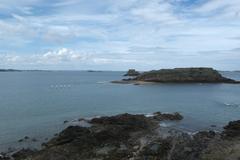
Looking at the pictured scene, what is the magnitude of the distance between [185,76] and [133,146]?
83.7 meters

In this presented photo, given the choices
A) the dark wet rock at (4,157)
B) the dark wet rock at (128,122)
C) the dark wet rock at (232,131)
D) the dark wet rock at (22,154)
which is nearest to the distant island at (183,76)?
the dark wet rock at (128,122)

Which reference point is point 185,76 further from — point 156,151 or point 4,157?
point 4,157

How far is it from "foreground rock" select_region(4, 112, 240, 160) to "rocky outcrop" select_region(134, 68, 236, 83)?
2931 inches

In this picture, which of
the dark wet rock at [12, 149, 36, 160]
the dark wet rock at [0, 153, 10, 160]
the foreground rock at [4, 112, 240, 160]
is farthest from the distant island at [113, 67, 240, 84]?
the dark wet rock at [0, 153, 10, 160]

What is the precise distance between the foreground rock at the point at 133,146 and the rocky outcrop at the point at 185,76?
244 ft

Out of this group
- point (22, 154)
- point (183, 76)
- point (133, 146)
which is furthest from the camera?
point (183, 76)

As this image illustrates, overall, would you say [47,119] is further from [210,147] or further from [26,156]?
[210,147]

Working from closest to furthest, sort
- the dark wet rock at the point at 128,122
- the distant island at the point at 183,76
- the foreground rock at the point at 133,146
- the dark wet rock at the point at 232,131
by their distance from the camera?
1. the foreground rock at the point at 133,146
2. the dark wet rock at the point at 232,131
3. the dark wet rock at the point at 128,122
4. the distant island at the point at 183,76

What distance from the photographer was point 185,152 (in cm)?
2048

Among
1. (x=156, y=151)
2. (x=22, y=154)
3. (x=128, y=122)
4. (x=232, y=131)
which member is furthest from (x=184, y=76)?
(x=22, y=154)

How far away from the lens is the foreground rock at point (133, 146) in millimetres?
20406

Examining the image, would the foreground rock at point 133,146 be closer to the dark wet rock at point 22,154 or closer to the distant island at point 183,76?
the dark wet rock at point 22,154

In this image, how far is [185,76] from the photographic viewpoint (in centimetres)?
10425

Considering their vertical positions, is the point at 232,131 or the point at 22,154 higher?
the point at 232,131
